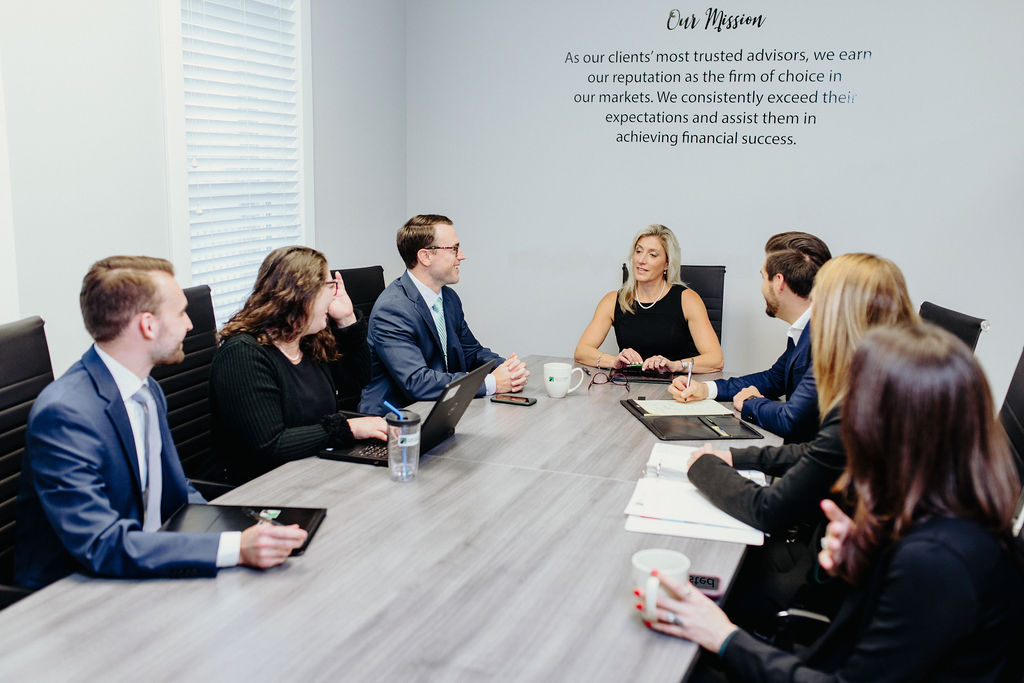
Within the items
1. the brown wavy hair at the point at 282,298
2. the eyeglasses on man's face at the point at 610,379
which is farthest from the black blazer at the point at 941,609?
the eyeglasses on man's face at the point at 610,379

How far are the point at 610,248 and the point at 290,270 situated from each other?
2.72 metres

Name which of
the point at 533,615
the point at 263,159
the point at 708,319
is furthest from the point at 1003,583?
the point at 263,159

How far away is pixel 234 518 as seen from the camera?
1731mm

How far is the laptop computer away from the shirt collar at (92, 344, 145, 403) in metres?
0.57

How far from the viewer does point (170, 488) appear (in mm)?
1958

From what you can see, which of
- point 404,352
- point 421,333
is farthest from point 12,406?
point 421,333

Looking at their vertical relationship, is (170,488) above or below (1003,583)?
below

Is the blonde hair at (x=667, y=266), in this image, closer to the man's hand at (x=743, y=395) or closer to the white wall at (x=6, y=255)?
the man's hand at (x=743, y=395)

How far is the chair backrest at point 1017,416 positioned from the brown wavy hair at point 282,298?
1933mm

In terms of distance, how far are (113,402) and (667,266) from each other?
8.29 ft

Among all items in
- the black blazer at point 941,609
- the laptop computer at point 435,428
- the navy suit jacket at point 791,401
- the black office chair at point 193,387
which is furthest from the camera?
the black office chair at point 193,387

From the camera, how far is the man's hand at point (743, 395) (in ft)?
9.07

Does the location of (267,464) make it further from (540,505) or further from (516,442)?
(540,505)

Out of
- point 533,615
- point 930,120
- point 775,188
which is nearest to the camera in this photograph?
point 533,615
